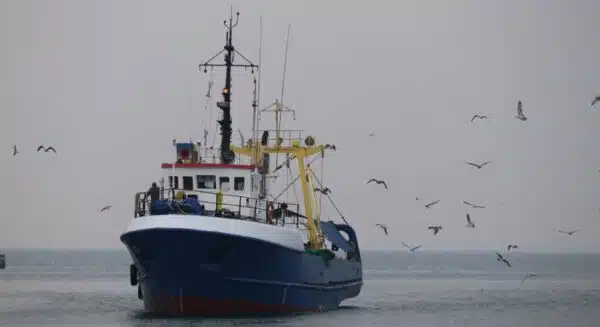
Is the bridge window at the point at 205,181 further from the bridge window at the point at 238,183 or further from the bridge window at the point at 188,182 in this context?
the bridge window at the point at 238,183

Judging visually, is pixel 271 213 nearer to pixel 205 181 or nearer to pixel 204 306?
pixel 205 181

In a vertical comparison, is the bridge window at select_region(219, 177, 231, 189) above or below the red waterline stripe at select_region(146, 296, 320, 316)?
above

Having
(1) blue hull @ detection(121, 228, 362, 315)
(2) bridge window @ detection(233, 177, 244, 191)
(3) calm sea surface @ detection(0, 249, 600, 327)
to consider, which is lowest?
(3) calm sea surface @ detection(0, 249, 600, 327)

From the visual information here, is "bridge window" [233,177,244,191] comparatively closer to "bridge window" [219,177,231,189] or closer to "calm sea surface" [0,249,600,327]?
"bridge window" [219,177,231,189]

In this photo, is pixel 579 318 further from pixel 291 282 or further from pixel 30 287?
pixel 30 287

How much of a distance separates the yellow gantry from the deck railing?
3.33 metres

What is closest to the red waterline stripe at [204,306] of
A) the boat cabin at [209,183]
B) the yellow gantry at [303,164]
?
the boat cabin at [209,183]

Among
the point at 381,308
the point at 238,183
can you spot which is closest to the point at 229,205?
the point at 238,183

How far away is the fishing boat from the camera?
4906cm

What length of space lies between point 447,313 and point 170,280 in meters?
17.8

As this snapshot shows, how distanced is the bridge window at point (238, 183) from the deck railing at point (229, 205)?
41 centimetres

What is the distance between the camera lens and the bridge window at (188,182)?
53188mm

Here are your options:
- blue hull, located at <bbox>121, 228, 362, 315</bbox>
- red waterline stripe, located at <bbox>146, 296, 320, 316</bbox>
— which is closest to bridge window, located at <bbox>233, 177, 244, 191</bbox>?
blue hull, located at <bbox>121, 228, 362, 315</bbox>

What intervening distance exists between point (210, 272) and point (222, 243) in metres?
1.18
